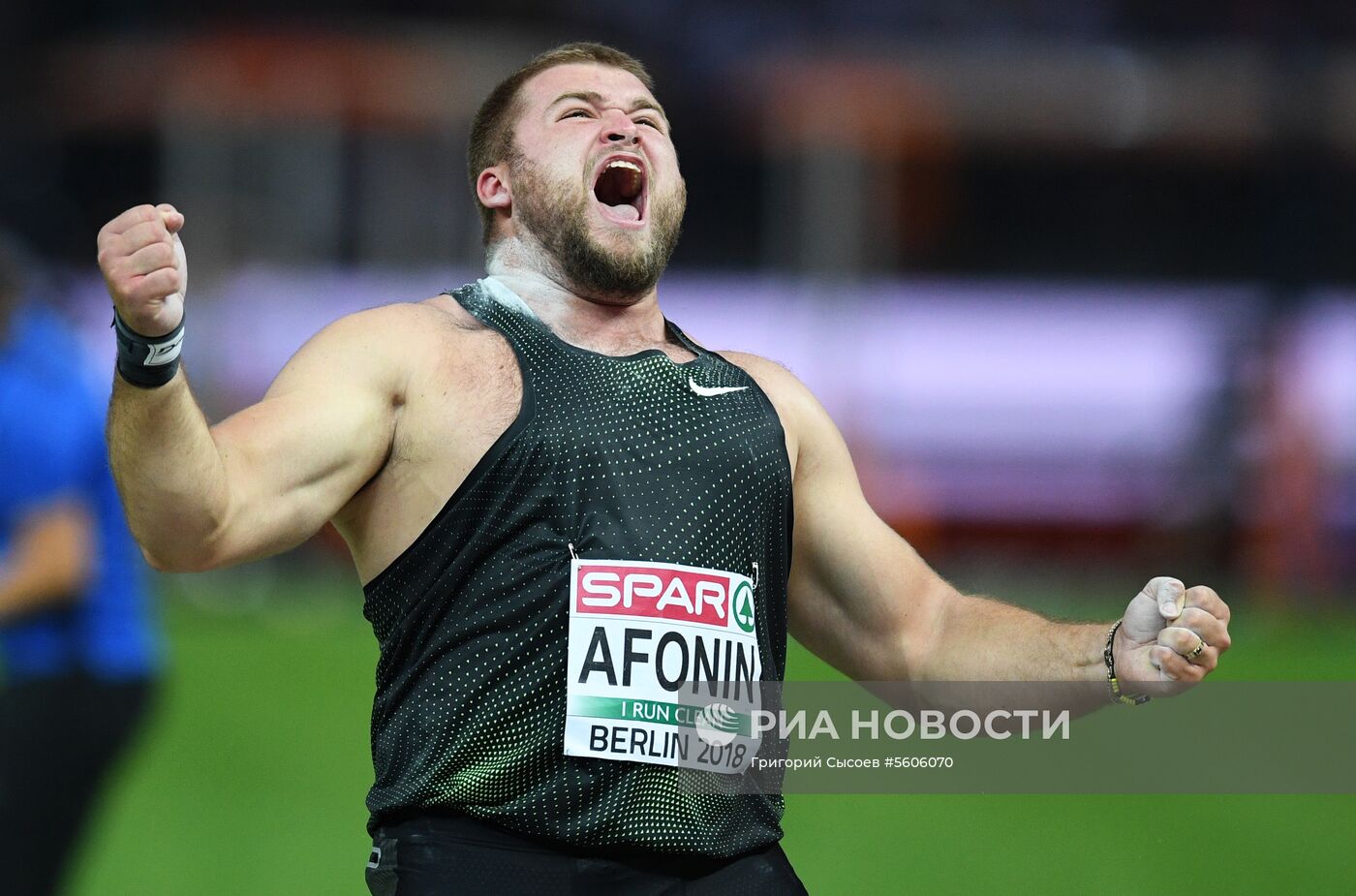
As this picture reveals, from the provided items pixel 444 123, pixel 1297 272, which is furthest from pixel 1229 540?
pixel 444 123

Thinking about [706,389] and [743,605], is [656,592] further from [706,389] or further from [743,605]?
[706,389]

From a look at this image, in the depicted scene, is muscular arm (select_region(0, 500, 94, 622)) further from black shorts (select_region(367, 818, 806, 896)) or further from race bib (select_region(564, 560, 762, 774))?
race bib (select_region(564, 560, 762, 774))

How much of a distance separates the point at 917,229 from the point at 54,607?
13.9m

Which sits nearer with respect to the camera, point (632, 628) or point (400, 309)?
point (632, 628)

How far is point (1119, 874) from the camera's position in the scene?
7.09 m

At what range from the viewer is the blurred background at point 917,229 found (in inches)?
616

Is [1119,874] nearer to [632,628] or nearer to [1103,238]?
[632,628]

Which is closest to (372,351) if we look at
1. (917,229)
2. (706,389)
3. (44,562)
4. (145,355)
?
(145,355)

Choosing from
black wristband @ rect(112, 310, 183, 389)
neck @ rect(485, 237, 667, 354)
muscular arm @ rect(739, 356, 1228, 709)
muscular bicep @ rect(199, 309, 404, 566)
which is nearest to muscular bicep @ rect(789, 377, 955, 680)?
muscular arm @ rect(739, 356, 1228, 709)

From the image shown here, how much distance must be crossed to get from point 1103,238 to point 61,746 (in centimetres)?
1513

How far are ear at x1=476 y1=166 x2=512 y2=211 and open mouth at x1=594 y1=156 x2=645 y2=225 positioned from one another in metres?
0.21

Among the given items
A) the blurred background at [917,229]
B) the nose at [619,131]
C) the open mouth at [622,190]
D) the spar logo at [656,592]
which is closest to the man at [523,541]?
the spar logo at [656,592]

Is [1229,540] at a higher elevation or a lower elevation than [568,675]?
lower

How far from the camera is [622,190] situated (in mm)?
4121
